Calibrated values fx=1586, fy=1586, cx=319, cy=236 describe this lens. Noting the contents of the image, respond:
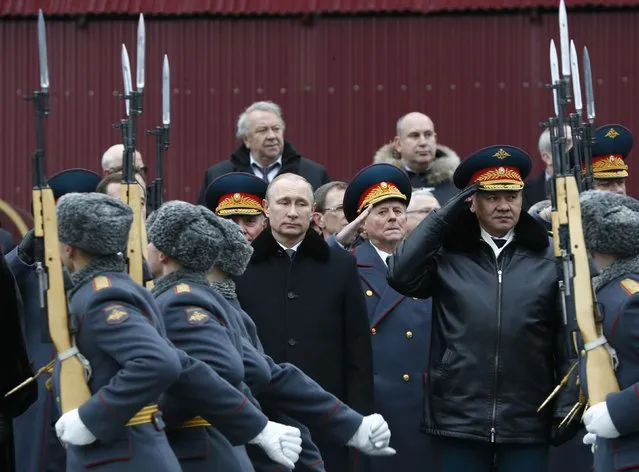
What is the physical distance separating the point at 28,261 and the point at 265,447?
2266mm

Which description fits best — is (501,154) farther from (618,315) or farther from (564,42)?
(618,315)

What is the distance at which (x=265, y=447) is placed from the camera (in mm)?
6387

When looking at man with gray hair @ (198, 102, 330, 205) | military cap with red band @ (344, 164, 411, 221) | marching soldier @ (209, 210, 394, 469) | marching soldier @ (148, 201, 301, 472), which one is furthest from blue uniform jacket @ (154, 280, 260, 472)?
man with gray hair @ (198, 102, 330, 205)

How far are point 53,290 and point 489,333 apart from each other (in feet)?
7.90

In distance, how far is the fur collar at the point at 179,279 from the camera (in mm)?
6391

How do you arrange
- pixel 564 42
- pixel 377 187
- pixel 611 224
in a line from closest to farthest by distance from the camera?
pixel 611 224, pixel 564 42, pixel 377 187

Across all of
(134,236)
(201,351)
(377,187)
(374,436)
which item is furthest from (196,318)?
(377,187)

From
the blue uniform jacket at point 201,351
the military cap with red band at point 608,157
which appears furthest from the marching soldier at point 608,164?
the blue uniform jacket at point 201,351

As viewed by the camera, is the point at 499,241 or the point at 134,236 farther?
the point at 499,241

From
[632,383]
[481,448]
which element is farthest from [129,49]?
[632,383]

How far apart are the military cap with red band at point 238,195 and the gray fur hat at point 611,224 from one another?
253 centimetres

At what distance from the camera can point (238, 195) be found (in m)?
8.83

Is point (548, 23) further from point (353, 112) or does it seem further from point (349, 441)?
point (349, 441)

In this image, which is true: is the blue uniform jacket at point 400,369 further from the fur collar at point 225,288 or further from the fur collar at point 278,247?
the fur collar at point 225,288
